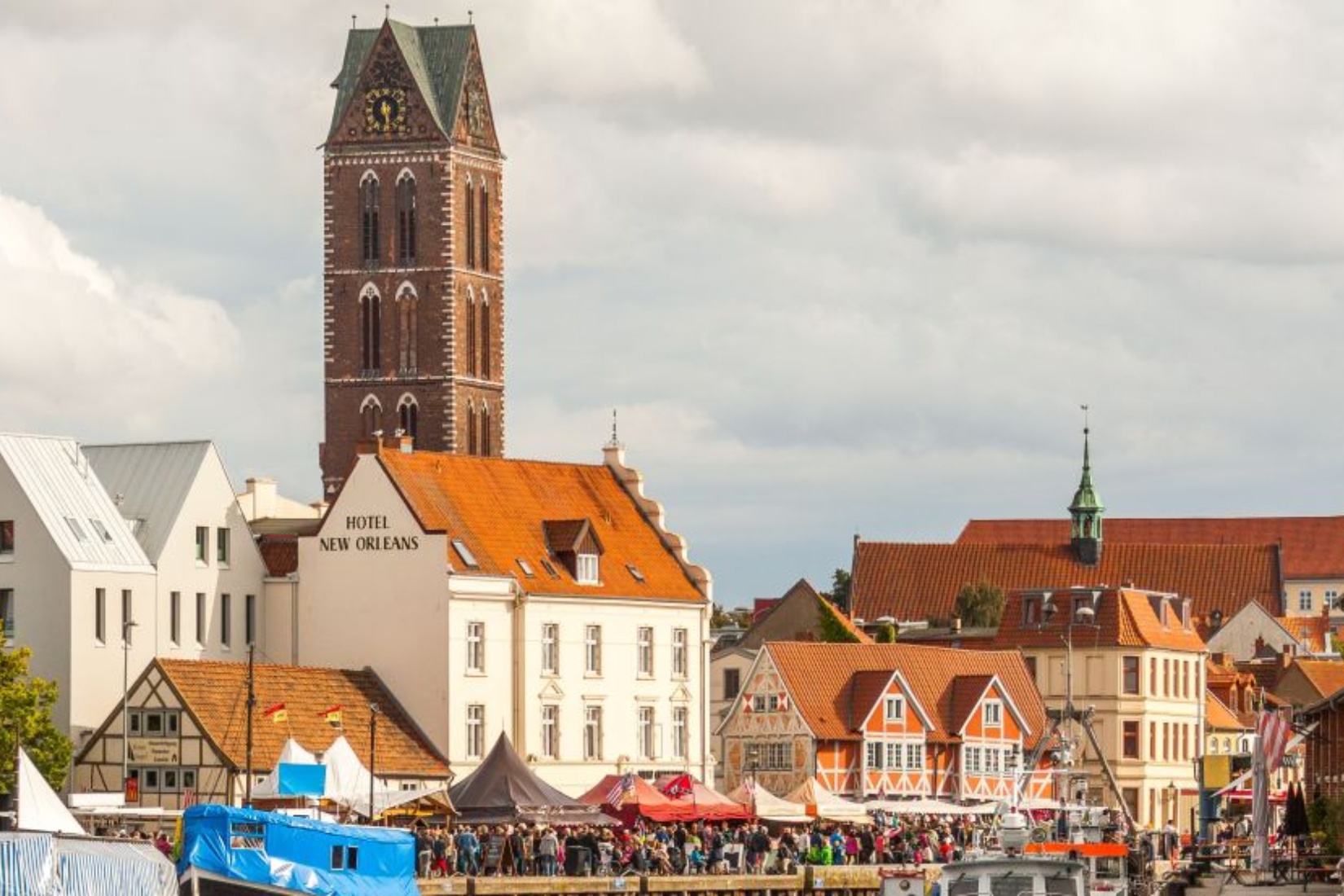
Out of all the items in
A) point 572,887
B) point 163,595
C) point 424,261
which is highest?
point 424,261

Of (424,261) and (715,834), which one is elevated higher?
(424,261)

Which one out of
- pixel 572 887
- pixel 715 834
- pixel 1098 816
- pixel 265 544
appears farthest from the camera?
pixel 265 544

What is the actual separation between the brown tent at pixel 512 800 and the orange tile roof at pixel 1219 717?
6778 cm

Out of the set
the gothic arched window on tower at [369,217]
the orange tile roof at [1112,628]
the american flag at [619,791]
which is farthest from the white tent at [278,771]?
the gothic arched window on tower at [369,217]

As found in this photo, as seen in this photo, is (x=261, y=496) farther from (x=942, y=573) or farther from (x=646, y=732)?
(x=942, y=573)

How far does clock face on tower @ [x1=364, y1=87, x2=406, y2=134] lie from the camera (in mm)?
169125

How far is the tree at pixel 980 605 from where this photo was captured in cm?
17577

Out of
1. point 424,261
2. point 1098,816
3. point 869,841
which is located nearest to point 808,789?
point 869,841

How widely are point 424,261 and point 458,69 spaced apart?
9.76 metres

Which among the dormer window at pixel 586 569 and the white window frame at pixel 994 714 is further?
the white window frame at pixel 994 714

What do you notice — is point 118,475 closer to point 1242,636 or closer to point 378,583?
point 378,583

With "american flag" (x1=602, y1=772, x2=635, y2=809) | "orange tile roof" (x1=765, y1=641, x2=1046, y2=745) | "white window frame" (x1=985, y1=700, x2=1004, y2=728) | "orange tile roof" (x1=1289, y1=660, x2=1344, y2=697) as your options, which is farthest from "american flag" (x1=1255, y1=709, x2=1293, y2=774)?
"orange tile roof" (x1=1289, y1=660, x2=1344, y2=697)

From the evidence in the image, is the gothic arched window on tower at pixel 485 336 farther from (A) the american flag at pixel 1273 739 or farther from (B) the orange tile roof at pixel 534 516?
(A) the american flag at pixel 1273 739

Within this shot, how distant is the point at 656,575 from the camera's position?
112000 mm
